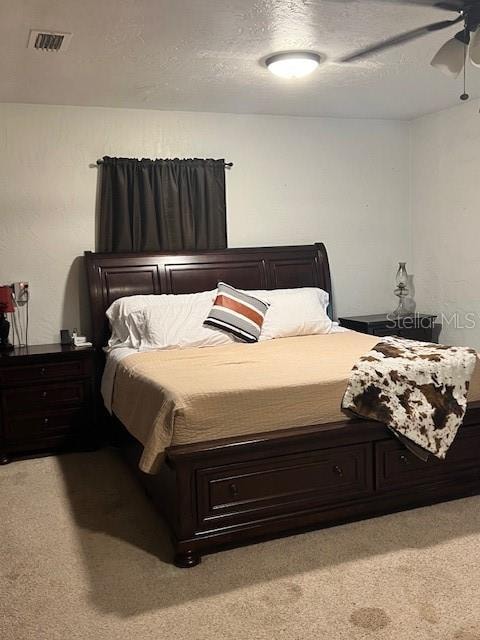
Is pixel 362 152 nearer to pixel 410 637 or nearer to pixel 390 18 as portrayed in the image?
pixel 390 18

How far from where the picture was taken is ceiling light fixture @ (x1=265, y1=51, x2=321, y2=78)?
11.7ft

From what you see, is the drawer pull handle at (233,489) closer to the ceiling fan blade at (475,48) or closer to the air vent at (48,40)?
the ceiling fan blade at (475,48)

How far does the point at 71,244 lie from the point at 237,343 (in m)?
1.49

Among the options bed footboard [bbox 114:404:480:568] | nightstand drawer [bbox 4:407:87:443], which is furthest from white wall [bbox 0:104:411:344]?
bed footboard [bbox 114:404:480:568]

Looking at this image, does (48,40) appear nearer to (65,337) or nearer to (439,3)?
(439,3)

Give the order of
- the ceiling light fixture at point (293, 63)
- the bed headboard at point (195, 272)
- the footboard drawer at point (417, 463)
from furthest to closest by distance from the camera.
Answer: the bed headboard at point (195, 272) → the ceiling light fixture at point (293, 63) → the footboard drawer at point (417, 463)

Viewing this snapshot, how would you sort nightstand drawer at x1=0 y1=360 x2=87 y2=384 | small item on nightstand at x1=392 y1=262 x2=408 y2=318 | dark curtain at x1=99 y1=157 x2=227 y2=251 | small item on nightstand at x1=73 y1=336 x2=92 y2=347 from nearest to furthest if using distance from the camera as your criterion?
nightstand drawer at x1=0 y1=360 x2=87 y2=384
small item on nightstand at x1=73 y1=336 x2=92 y2=347
dark curtain at x1=99 y1=157 x2=227 y2=251
small item on nightstand at x1=392 y1=262 x2=408 y2=318

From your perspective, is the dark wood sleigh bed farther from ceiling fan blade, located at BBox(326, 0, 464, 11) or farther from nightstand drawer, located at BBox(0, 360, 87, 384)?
ceiling fan blade, located at BBox(326, 0, 464, 11)

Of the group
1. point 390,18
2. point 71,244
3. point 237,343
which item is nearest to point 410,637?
point 237,343

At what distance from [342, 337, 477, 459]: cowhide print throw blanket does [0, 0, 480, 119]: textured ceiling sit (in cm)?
169

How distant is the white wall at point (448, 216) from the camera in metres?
5.11

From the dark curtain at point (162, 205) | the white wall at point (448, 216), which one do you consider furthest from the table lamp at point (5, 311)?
the white wall at point (448, 216)

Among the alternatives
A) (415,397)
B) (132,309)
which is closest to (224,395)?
(415,397)

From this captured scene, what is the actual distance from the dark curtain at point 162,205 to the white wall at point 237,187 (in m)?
0.11
